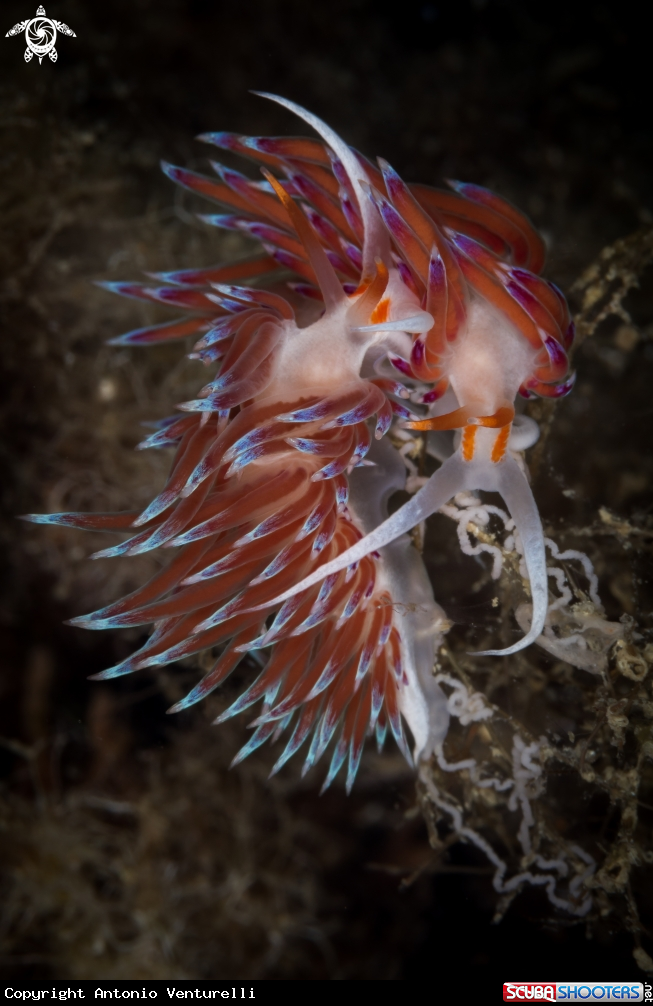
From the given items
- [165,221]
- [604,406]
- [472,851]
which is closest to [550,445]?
[604,406]

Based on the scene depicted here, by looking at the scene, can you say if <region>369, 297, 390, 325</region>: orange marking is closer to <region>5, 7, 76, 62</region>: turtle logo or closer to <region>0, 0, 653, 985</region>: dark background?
<region>0, 0, 653, 985</region>: dark background

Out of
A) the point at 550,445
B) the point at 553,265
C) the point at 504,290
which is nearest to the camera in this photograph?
the point at 504,290

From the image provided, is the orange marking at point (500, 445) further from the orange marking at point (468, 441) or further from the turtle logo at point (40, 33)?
the turtle logo at point (40, 33)

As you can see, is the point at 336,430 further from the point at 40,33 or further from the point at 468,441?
the point at 40,33

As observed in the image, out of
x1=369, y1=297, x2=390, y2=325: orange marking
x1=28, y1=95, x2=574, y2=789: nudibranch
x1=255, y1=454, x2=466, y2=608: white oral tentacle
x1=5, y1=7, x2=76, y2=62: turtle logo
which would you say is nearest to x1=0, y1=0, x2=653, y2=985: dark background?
x1=5, y1=7, x2=76, y2=62: turtle logo

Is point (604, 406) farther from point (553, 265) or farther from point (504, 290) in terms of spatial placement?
point (504, 290)

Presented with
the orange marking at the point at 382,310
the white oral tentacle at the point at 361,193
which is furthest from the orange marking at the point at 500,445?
the white oral tentacle at the point at 361,193
